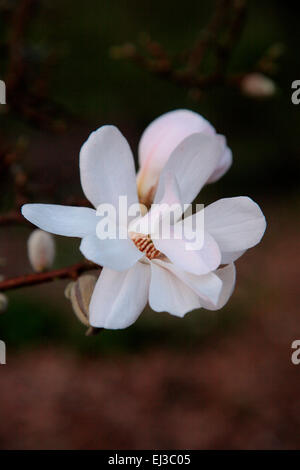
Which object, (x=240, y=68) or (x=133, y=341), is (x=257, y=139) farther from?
(x=133, y=341)

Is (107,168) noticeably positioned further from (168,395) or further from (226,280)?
(168,395)

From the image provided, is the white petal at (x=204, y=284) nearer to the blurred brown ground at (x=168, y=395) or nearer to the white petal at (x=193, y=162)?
the white petal at (x=193, y=162)

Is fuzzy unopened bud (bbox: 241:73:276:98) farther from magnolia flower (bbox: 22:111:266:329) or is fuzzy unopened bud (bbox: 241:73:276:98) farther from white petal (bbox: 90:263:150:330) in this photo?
white petal (bbox: 90:263:150:330)

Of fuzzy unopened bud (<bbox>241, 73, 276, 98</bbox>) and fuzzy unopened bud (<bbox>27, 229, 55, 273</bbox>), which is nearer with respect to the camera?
fuzzy unopened bud (<bbox>27, 229, 55, 273</bbox>)

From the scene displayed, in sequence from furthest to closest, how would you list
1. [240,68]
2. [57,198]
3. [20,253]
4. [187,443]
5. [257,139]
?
[257,139]
[240,68]
[20,253]
[187,443]
[57,198]

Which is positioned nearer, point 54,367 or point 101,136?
point 101,136

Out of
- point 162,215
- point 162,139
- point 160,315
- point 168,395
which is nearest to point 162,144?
point 162,139

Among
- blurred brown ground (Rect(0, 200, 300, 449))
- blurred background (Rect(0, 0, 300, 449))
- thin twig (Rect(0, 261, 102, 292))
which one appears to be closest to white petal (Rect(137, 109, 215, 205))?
thin twig (Rect(0, 261, 102, 292))
